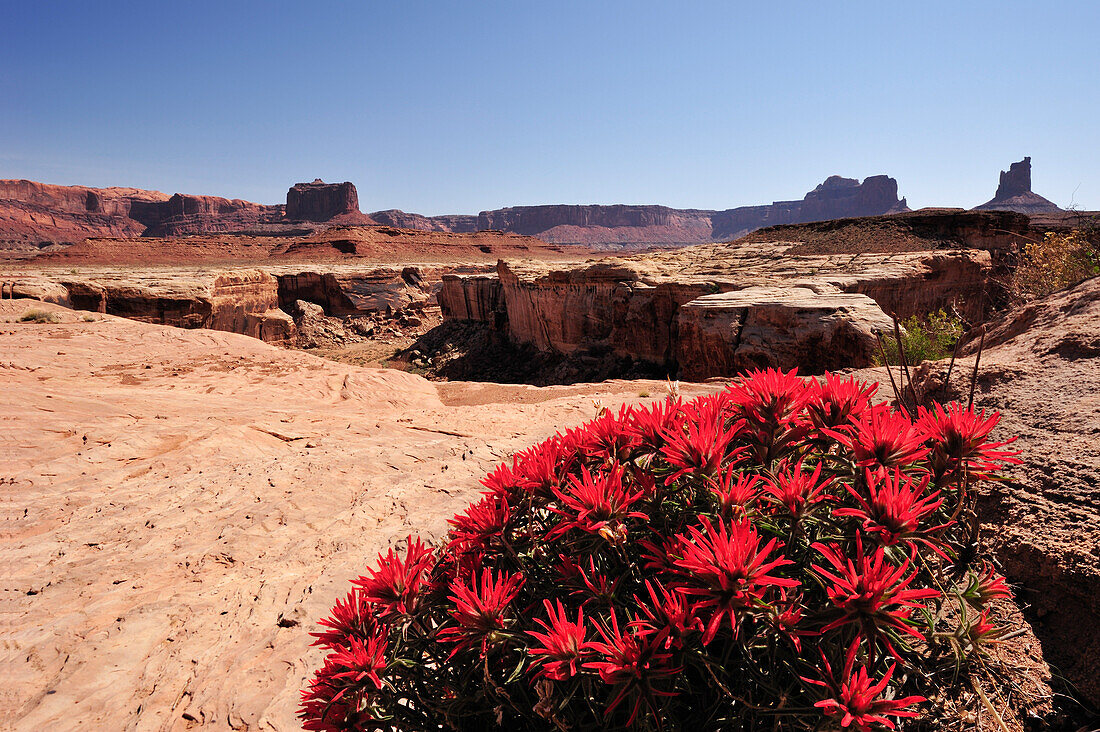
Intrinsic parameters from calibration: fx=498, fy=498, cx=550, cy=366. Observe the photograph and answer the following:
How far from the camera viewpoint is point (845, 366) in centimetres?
845

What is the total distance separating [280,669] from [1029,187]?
5082 inches

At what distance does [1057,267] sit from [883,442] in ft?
29.9

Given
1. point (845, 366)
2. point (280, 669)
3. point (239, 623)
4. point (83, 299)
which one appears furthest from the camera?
point (83, 299)

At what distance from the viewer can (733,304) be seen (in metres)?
11.0

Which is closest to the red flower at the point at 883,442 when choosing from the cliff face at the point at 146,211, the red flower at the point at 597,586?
the red flower at the point at 597,586

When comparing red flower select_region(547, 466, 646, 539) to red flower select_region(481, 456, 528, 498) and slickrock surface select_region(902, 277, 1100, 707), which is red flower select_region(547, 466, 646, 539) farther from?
slickrock surface select_region(902, 277, 1100, 707)

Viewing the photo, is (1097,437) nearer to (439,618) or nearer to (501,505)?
(501,505)

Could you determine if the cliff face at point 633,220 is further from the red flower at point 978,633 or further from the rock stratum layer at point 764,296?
the red flower at point 978,633

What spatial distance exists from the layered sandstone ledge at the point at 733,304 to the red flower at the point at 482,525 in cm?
423

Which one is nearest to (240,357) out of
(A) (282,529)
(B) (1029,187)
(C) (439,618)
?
(A) (282,529)

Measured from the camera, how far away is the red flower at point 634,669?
0.94 meters

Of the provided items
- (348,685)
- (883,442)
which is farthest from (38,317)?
(883,442)

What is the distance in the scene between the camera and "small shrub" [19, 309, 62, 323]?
10.9 m

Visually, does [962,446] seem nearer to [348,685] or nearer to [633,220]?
[348,685]
